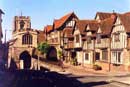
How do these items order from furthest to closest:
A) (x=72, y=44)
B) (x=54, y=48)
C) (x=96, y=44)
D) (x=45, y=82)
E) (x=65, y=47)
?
(x=54, y=48), (x=65, y=47), (x=72, y=44), (x=96, y=44), (x=45, y=82)

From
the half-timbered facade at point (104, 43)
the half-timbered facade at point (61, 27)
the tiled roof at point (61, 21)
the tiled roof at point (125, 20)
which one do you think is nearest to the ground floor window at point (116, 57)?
the half-timbered facade at point (104, 43)

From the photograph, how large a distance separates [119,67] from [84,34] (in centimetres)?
1478

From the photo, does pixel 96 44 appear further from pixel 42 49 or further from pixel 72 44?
pixel 42 49

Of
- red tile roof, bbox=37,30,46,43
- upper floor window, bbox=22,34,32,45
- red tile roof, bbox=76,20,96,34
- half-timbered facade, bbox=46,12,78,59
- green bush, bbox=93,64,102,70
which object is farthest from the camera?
red tile roof, bbox=37,30,46,43

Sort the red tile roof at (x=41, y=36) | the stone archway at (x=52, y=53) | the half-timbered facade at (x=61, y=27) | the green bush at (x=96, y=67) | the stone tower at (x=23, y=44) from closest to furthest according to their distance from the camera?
the green bush at (x=96, y=67), the half-timbered facade at (x=61, y=27), the stone archway at (x=52, y=53), the stone tower at (x=23, y=44), the red tile roof at (x=41, y=36)

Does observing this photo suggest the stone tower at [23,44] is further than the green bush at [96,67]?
Yes

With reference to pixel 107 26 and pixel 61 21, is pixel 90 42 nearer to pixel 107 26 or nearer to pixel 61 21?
A: pixel 107 26

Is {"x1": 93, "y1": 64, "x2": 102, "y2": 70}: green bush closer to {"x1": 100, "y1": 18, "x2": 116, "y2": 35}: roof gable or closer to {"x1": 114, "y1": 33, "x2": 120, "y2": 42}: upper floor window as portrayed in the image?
{"x1": 100, "y1": 18, "x2": 116, "y2": 35}: roof gable

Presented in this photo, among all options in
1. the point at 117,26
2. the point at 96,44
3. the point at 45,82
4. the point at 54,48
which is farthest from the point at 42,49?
the point at 45,82


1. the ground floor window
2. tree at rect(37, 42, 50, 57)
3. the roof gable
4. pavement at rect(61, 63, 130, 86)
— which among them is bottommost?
pavement at rect(61, 63, 130, 86)

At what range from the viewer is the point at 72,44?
2493 inches

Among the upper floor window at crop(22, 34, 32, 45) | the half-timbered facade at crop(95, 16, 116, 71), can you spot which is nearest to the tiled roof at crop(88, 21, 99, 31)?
the half-timbered facade at crop(95, 16, 116, 71)

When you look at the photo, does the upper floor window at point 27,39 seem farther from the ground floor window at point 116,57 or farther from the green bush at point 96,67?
the ground floor window at point 116,57

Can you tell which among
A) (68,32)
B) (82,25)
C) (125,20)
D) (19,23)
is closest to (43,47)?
(68,32)
